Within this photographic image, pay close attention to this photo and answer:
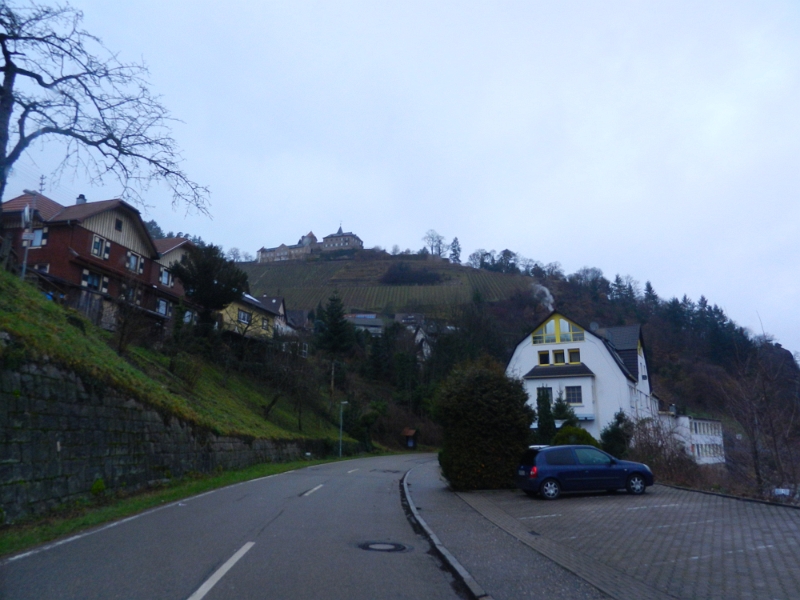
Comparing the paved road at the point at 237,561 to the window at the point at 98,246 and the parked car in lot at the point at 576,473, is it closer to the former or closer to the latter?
the parked car in lot at the point at 576,473

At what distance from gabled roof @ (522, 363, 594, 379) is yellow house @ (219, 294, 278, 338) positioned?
2068 centimetres

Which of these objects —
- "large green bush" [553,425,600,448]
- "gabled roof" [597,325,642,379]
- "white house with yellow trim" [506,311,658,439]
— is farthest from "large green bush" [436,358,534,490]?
"gabled roof" [597,325,642,379]

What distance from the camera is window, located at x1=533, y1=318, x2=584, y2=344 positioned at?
159 feet

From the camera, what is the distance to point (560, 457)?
1739cm

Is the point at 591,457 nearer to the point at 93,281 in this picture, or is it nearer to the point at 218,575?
the point at 218,575

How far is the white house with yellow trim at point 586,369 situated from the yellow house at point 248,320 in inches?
759

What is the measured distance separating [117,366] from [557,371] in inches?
1422

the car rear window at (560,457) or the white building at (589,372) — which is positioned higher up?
the white building at (589,372)

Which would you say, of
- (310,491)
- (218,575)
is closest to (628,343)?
(310,491)

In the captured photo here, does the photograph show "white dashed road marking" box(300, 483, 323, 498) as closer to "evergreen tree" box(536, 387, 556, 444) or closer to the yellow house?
"evergreen tree" box(536, 387, 556, 444)

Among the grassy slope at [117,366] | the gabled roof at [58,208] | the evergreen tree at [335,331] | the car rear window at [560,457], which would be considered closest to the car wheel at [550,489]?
the car rear window at [560,457]

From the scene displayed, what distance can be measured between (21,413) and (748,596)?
11.5 m

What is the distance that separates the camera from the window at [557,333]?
159 feet

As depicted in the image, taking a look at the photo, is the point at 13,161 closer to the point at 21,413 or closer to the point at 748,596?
the point at 21,413
